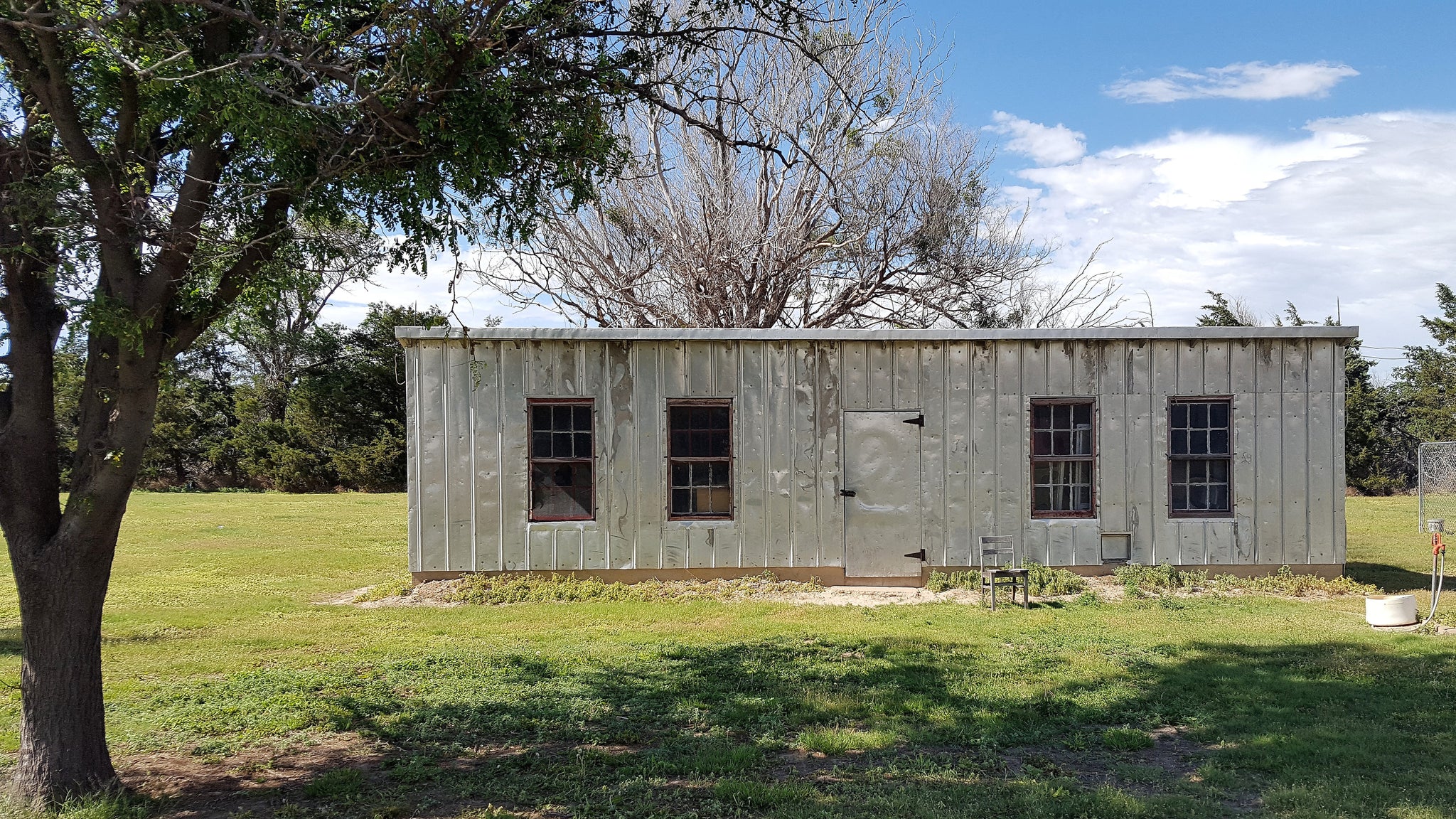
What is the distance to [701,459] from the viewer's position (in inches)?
472

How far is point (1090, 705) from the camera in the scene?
268 inches

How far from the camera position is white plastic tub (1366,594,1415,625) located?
9367 millimetres

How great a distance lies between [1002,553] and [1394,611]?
4042 mm

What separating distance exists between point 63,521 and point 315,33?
303 centimetres

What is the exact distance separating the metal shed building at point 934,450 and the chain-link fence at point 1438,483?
803 cm

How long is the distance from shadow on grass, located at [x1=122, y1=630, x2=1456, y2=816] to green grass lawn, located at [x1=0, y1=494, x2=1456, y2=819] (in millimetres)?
25

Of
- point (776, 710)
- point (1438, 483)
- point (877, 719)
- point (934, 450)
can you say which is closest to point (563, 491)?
point (934, 450)

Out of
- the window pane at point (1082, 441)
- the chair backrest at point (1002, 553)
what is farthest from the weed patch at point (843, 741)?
the window pane at point (1082, 441)

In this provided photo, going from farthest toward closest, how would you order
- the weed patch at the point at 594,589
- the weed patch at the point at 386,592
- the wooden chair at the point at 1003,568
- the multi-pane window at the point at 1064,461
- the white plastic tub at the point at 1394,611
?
1. the multi-pane window at the point at 1064,461
2. the weed patch at the point at 386,592
3. the weed patch at the point at 594,589
4. the wooden chair at the point at 1003,568
5. the white plastic tub at the point at 1394,611

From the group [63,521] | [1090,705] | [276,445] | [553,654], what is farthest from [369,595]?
[276,445]

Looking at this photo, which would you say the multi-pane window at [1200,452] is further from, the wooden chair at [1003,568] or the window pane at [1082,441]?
the wooden chair at [1003,568]

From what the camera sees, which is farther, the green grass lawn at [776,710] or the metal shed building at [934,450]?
the metal shed building at [934,450]

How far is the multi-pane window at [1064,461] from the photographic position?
12156 millimetres

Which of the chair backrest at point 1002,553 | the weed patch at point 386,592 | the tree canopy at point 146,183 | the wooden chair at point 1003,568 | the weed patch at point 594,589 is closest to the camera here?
the tree canopy at point 146,183
